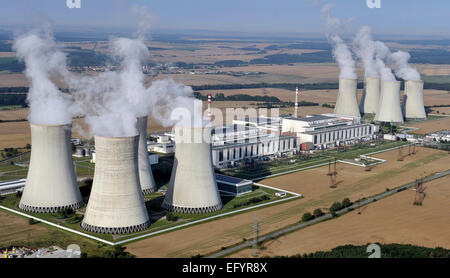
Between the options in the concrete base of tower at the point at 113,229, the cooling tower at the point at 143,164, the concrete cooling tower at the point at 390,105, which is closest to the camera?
the concrete base of tower at the point at 113,229

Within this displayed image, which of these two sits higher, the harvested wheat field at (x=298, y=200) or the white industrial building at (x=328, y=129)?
the white industrial building at (x=328, y=129)

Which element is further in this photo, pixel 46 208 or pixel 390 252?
pixel 46 208

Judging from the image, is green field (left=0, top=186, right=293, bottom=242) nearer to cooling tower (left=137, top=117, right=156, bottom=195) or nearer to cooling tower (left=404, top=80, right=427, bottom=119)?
cooling tower (left=137, top=117, right=156, bottom=195)

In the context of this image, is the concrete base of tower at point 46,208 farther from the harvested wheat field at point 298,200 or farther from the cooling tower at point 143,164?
the harvested wheat field at point 298,200

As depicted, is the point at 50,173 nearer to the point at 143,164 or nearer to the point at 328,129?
the point at 143,164

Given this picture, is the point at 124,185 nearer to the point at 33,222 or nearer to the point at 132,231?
the point at 132,231

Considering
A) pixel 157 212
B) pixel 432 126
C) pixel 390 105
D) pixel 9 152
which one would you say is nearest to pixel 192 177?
pixel 157 212

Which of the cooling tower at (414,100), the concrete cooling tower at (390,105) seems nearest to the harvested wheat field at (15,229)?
the concrete cooling tower at (390,105)
